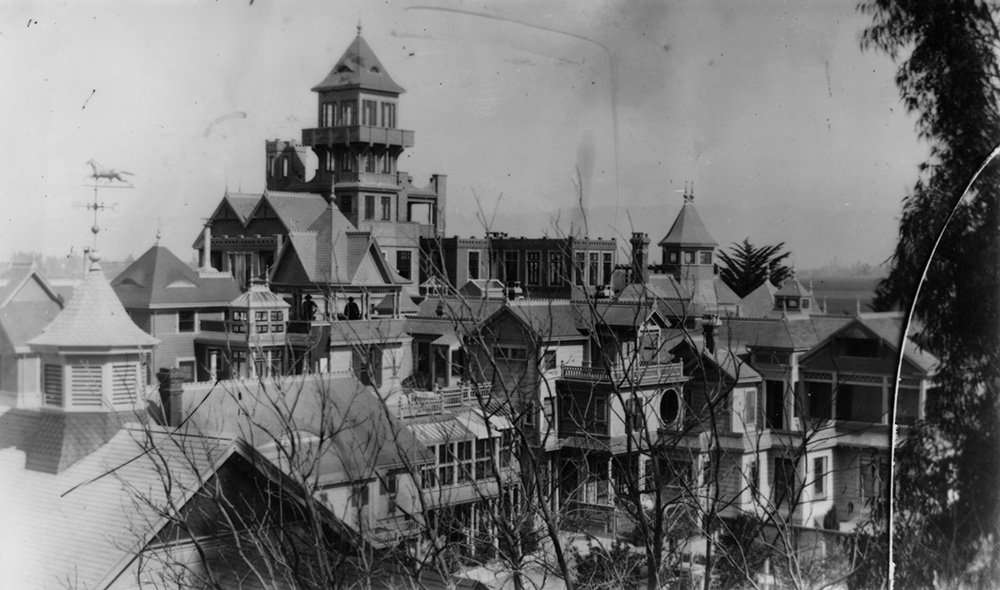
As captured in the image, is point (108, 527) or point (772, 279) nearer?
point (108, 527)

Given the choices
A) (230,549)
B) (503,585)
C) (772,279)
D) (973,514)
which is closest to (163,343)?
(230,549)

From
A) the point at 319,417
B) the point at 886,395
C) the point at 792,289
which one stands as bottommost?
the point at 319,417

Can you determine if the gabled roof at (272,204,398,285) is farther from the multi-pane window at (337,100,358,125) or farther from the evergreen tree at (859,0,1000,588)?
the evergreen tree at (859,0,1000,588)

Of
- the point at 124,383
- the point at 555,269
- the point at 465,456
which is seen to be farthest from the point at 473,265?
the point at 124,383

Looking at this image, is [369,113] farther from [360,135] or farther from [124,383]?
[124,383]

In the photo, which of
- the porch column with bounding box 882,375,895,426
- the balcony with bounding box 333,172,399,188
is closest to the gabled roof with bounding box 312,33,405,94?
the balcony with bounding box 333,172,399,188

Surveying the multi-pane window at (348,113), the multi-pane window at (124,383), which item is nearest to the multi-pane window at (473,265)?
the multi-pane window at (348,113)

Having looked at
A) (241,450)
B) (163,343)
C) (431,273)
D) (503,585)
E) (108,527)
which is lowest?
(503,585)

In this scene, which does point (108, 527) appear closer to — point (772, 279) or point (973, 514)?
point (772, 279)
